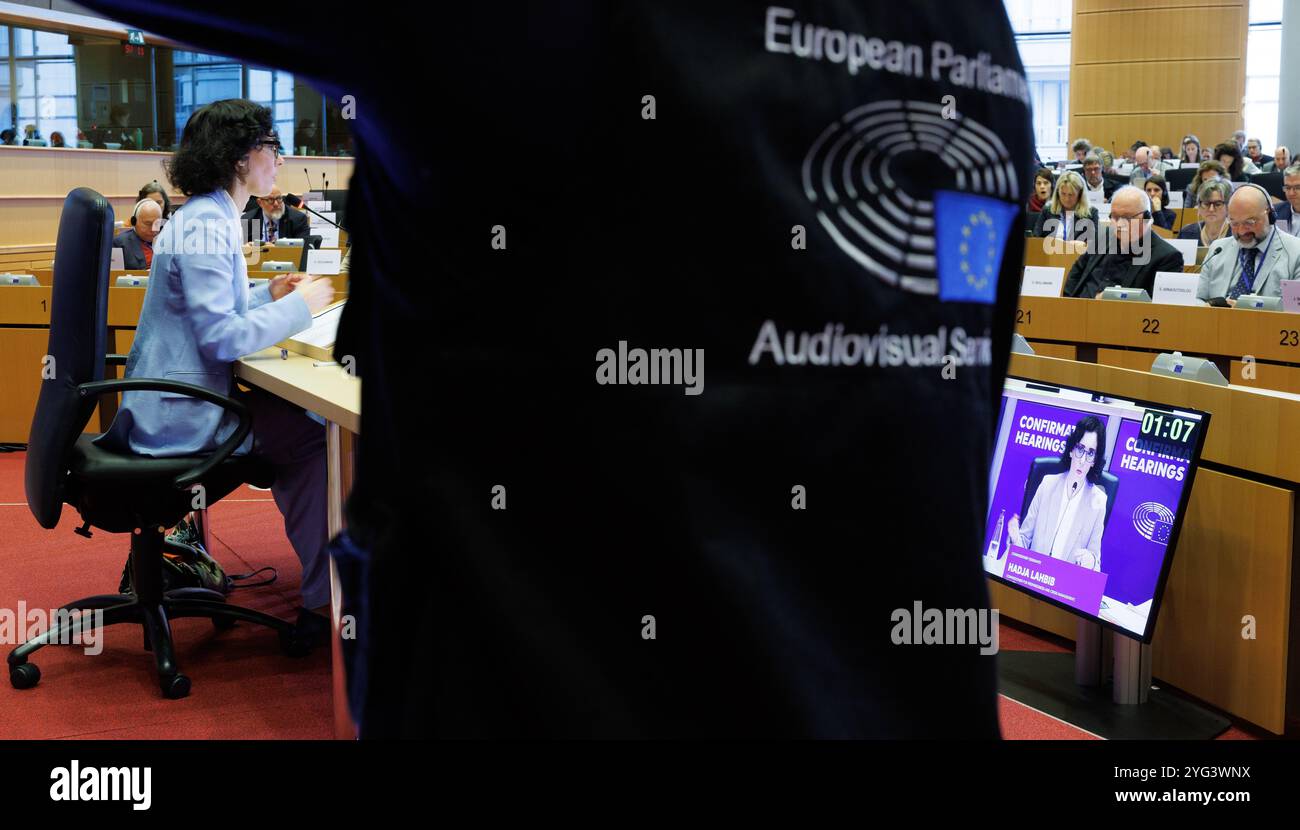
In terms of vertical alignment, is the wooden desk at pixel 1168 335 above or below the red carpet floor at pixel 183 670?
above

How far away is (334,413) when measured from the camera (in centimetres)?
256

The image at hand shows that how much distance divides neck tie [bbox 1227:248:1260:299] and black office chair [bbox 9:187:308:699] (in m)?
5.22

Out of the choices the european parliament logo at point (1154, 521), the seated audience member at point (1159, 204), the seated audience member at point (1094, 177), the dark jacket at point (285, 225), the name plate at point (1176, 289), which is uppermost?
the seated audience member at point (1094, 177)

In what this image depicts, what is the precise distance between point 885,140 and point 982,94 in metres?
0.07

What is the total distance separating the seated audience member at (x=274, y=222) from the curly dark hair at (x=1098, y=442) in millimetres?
8168

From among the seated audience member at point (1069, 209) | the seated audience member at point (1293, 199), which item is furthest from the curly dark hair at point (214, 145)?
the seated audience member at point (1293, 199)

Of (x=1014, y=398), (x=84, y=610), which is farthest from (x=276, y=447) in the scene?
(x=1014, y=398)

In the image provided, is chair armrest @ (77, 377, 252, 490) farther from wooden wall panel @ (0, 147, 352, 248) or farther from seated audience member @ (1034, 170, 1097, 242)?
wooden wall panel @ (0, 147, 352, 248)

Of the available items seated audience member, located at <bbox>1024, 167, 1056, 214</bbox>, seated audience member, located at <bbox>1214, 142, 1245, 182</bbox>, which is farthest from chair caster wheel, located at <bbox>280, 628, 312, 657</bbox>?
seated audience member, located at <bbox>1214, 142, 1245, 182</bbox>

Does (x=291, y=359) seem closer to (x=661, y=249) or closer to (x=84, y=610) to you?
A: (x=84, y=610)

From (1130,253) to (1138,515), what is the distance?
4.69m

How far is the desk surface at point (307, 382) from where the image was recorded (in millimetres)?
2551

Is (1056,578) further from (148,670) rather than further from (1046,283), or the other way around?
(1046,283)

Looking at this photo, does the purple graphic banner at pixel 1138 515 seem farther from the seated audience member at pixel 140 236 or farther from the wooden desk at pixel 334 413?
the seated audience member at pixel 140 236
